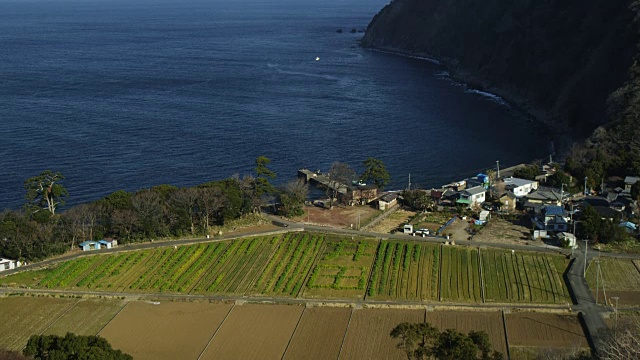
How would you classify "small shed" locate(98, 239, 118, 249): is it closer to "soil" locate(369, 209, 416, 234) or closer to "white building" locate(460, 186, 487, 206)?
"soil" locate(369, 209, 416, 234)

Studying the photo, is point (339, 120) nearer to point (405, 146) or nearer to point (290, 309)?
point (405, 146)

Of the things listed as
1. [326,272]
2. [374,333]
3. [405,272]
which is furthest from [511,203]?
[374,333]

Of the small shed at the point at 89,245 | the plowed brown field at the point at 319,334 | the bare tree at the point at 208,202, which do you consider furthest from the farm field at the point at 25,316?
the plowed brown field at the point at 319,334

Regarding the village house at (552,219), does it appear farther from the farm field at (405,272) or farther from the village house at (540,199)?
the farm field at (405,272)

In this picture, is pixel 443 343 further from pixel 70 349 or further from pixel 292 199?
pixel 292 199

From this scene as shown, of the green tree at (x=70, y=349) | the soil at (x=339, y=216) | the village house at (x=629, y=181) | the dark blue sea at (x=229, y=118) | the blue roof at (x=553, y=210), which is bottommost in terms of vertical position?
the dark blue sea at (x=229, y=118)

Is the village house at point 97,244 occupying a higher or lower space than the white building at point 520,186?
lower

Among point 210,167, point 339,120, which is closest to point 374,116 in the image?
point 339,120
